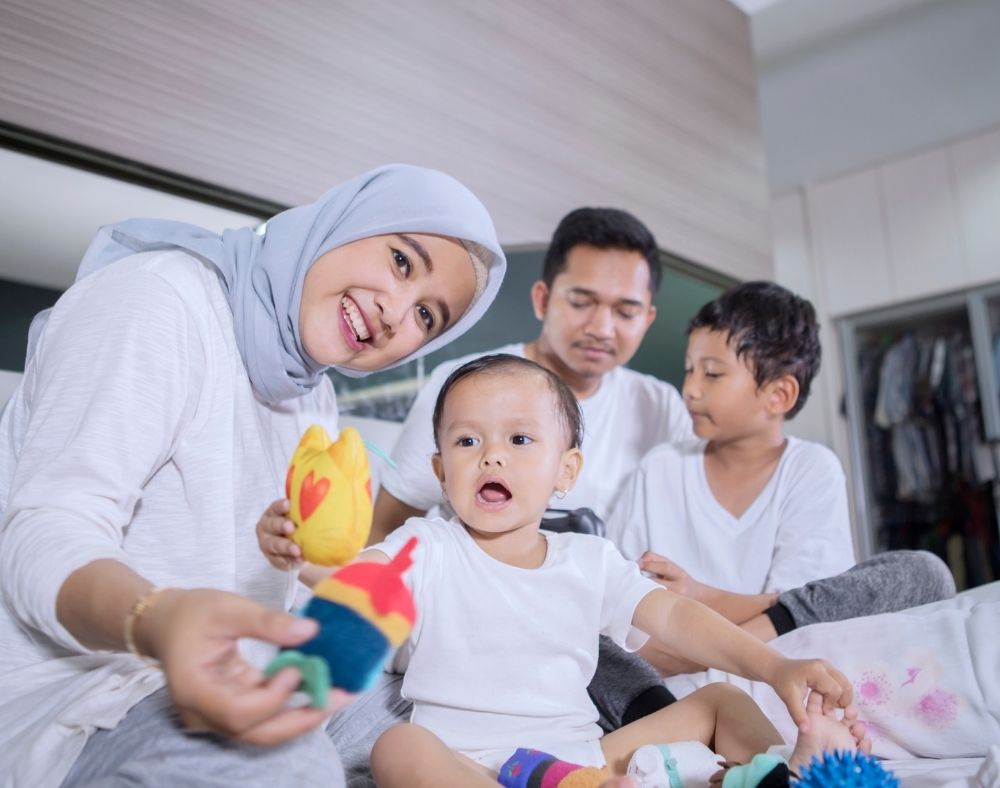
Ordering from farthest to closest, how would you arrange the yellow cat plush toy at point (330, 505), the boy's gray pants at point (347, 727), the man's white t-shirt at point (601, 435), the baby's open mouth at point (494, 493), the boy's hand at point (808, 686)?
the man's white t-shirt at point (601, 435), the baby's open mouth at point (494, 493), the boy's hand at point (808, 686), the yellow cat plush toy at point (330, 505), the boy's gray pants at point (347, 727)

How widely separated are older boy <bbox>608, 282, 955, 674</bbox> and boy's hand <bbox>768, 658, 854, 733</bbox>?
0.48 metres

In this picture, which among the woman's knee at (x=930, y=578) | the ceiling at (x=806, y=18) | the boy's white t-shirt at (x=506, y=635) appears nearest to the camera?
the boy's white t-shirt at (x=506, y=635)

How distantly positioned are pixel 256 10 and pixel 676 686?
4.84 ft

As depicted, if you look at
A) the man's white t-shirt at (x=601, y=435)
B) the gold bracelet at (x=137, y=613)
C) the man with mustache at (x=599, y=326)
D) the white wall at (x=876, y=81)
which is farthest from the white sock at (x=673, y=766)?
the white wall at (x=876, y=81)

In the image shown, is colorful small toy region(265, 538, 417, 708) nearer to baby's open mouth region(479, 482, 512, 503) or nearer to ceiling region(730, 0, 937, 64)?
baby's open mouth region(479, 482, 512, 503)

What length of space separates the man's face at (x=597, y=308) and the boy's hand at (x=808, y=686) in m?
1.06

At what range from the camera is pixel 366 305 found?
3.74 feet

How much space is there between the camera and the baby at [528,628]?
956 mm

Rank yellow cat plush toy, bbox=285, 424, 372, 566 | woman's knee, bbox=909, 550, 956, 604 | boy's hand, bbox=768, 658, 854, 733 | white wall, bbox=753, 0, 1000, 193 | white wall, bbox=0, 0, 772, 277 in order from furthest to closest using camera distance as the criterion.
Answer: white wall, bbox=753, 0, 1000, 193
white wall, bbox=0, 0, 772, 277
woman's knee, bbox=909, 550, 956, 604
boy's hand, bbox=768, 658, 854, 733
yellow cat plush toy, bbox=285, 424, 372, 566

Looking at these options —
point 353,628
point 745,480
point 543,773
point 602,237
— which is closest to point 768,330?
point 745,480

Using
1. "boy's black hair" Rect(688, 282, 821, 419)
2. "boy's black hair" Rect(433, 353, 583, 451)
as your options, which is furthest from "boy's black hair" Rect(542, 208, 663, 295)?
"boy's black hair" Rect(433, 353, 583, 451)

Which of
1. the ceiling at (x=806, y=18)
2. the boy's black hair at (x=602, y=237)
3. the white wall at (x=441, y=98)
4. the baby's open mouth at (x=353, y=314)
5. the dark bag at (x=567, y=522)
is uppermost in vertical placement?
the ceiling at (x=806, y=18)

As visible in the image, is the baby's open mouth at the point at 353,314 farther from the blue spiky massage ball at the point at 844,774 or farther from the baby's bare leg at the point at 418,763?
the blue spiky massage ball at the point at 844,774

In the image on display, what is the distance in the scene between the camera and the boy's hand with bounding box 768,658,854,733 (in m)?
0.94
